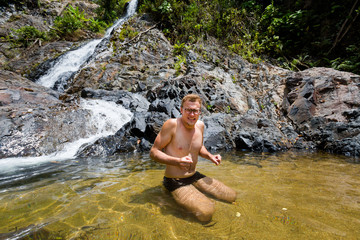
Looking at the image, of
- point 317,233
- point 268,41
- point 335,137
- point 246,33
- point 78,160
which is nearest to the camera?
point 317,233

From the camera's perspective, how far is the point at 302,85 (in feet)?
24.4

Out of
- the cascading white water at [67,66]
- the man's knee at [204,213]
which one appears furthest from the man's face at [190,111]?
the cascading white water at [67,66]

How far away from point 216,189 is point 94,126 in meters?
5.56

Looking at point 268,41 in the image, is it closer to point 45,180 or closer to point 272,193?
point 272,193

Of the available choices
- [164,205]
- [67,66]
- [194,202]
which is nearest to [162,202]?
[164,205]

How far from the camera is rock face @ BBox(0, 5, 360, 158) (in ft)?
17.8

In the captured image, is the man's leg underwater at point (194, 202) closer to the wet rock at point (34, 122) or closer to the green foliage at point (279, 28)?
the wet rock at point (34, 122)

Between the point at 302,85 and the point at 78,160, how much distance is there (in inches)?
337

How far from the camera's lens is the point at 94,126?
652cm

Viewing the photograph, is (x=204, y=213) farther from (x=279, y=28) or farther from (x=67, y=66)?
(x=67, y=66)

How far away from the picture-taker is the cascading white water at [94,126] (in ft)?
14.2

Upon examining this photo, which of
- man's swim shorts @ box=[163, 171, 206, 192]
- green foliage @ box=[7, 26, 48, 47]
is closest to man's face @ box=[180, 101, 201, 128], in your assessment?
man's swim shorts @ box=[163, 171, 206, 192]

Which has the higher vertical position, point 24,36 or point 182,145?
point 24,36

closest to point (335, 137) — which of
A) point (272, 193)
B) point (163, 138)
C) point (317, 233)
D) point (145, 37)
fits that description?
point (272, 193)
